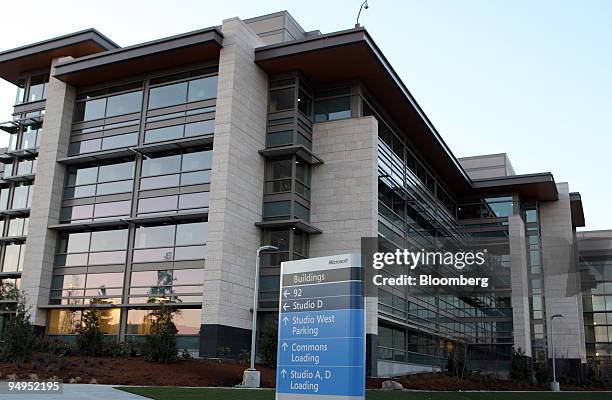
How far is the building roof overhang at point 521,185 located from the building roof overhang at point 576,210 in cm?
494

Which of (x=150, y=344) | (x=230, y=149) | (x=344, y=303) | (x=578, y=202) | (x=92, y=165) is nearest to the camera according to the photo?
(x=344, y=303)

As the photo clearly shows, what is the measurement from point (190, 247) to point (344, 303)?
2261 centimetres

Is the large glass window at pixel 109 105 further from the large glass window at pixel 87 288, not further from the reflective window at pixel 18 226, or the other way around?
the large glass window at pixel 87 288

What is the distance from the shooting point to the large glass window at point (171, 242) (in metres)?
34.8

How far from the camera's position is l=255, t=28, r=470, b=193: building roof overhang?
35750 mm

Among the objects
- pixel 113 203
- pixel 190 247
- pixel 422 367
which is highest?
pixel 113 203

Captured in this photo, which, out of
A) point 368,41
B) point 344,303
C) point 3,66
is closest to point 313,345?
point 344,303

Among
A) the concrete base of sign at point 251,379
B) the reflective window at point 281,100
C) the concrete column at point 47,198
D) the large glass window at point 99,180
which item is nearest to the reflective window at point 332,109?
the reflective window at point 281,100

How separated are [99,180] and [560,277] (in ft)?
149

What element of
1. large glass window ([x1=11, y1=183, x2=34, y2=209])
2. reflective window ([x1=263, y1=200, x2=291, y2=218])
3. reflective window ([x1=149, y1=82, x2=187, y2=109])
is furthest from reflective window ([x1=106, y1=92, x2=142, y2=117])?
reflective window ([x1=263, y1=200, x2=291, y2=218])

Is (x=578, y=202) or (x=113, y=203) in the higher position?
(x=578, y=202)

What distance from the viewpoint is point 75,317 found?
37.4m

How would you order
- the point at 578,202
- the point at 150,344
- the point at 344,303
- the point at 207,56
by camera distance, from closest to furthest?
the point at 344,303, the point at 150,344, the point at 207,56, the point at 578,202

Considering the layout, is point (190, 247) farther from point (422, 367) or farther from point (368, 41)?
point (422, 367)
